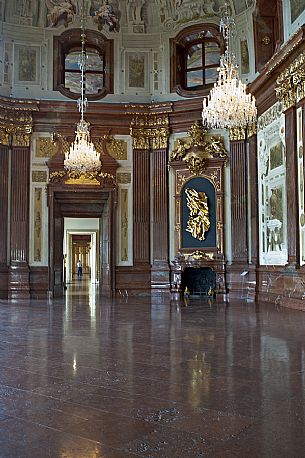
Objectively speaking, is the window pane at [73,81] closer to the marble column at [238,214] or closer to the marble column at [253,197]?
the marble column at [238,214]

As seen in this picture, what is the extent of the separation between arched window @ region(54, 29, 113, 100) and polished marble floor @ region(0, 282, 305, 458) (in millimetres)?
9336

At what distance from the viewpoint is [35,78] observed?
1523 cm

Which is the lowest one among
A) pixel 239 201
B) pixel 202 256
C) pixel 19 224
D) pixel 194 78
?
pixel 202 256

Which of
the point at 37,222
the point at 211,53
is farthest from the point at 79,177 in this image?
the point at 211,53

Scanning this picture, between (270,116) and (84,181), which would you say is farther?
(84,181)

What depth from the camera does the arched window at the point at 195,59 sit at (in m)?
15.2

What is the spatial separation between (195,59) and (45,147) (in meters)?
5.40

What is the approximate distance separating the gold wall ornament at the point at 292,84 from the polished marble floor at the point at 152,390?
5.28 meters

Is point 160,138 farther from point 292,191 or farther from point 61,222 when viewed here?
point 292,191

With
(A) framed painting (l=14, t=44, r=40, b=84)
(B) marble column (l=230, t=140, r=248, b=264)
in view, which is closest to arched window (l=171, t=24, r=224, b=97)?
(B) marble column (l=230, t=140, r=248, b=264)

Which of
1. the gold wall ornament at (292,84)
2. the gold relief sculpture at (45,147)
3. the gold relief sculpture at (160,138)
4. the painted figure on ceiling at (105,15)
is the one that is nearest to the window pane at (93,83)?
the painted figure on ceiling at (105,15)

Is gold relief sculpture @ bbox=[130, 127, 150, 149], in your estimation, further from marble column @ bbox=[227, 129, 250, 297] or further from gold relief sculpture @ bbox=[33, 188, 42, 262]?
gold relief sculpture @ bbox=[33, 188, 42, 262]

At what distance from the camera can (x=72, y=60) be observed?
52.9 feet

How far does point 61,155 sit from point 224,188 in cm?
485
